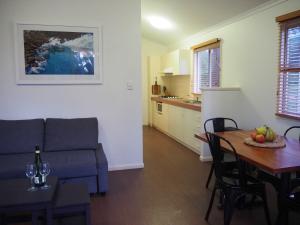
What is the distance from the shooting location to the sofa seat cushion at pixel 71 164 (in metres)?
2.93

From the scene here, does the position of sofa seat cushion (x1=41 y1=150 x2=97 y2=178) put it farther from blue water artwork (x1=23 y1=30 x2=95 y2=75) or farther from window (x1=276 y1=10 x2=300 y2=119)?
window (x1=276 y1=10 x2=300 y2=119)

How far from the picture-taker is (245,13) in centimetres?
414

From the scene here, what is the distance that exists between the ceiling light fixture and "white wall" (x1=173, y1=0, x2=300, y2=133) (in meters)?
1.40

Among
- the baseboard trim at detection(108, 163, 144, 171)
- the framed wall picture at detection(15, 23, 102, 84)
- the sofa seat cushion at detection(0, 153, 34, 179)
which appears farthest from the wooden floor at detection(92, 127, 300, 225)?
the framed wall picture at detection(15, 23, 102, 84)

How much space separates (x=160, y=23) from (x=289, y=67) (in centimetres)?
341

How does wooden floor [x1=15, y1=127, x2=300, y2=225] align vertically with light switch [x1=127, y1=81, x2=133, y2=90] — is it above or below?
below

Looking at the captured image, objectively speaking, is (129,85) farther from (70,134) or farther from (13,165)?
(13,165)

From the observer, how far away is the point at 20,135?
3.36 metres

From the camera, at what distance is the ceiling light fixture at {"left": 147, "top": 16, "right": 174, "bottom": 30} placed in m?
5.81

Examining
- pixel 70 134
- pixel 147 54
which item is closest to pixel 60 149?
pixel 70 134

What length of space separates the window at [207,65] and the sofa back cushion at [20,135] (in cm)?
333

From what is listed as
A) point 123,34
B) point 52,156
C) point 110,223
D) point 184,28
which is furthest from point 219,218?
point 184,28

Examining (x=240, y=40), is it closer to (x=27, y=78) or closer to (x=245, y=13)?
(x=245, y=13)

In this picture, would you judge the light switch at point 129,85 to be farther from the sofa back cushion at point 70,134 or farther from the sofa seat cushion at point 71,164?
the sofa seat cushion at point 71,164
